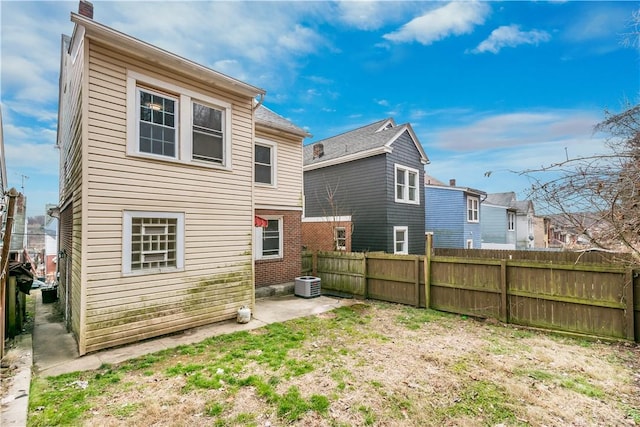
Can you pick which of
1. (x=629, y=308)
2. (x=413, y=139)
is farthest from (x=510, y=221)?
(x=629, y=308)

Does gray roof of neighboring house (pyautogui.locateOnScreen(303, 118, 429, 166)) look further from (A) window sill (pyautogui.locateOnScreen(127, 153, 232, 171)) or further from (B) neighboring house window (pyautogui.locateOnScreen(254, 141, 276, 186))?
(A) window sill (pyautogui.locateOnScreen(127, 153, 232, 171))

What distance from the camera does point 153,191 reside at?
6.00 metres

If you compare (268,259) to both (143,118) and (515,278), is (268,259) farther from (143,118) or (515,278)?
(515,278)

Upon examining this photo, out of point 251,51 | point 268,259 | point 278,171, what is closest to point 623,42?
point 278,171

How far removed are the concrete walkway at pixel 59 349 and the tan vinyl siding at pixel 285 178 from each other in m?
3.76

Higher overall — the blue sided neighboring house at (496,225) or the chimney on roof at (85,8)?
the chimney on roof at (85,8)

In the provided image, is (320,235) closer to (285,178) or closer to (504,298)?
(285,178)

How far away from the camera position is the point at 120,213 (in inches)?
219

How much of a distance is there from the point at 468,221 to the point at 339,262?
48.3 feet

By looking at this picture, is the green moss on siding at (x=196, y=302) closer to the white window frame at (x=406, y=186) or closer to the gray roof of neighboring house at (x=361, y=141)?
the white window frame at (x=406, y=186)

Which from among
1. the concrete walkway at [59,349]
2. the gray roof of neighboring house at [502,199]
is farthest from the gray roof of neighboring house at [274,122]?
the gray roof of neighboring house at [502,199]

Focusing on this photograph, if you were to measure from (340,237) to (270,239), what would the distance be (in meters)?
4.36

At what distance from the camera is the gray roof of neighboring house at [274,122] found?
10.0m

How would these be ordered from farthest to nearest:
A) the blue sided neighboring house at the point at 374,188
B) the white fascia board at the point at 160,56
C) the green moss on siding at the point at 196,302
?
the blue sided neighboring house at the point at 374,188, the green moss on siding at the point at 196,302, the white fascia board at the point at 160,56
